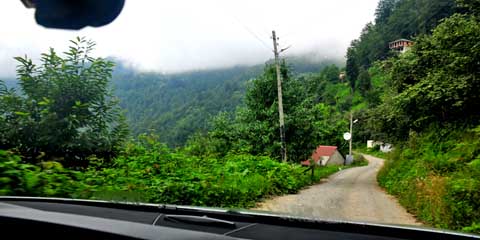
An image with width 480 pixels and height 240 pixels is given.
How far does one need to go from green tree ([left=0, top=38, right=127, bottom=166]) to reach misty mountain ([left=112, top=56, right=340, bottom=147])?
163mm

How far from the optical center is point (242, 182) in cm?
597

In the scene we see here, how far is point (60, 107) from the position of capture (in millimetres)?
2469

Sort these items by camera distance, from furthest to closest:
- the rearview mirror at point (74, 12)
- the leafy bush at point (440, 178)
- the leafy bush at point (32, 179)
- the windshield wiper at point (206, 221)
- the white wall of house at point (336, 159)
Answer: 1. the white wall of house at point (336, 159)
2. the leafy bush at point (440, 178)
3. the leafy bush at point (32, 179)
4. the rearview mirror at point (74, 12)
5. the windshield wiper at point (206, 221)

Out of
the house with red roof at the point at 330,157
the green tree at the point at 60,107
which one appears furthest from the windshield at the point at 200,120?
the house with red roof at the point at 330,157

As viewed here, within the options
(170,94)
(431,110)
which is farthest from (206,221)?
(431,110)

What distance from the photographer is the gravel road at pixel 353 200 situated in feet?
12.7

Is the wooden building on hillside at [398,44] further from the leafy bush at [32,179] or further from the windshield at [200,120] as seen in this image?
the leafy bush at [32,179]

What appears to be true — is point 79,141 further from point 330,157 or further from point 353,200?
point 330,157

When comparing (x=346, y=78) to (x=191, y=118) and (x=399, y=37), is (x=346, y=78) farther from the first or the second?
(x=191, y=118)

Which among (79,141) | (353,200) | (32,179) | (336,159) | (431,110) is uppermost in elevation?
(431,110)

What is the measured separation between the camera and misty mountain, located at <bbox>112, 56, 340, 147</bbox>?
2396mm

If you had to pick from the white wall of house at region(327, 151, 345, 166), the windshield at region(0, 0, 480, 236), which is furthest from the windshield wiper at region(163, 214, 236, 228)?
the white wall of house at region(327, 151, 345, 166)

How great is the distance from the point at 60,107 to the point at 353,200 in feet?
13.1

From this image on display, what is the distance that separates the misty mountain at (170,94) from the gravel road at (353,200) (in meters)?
1.12
